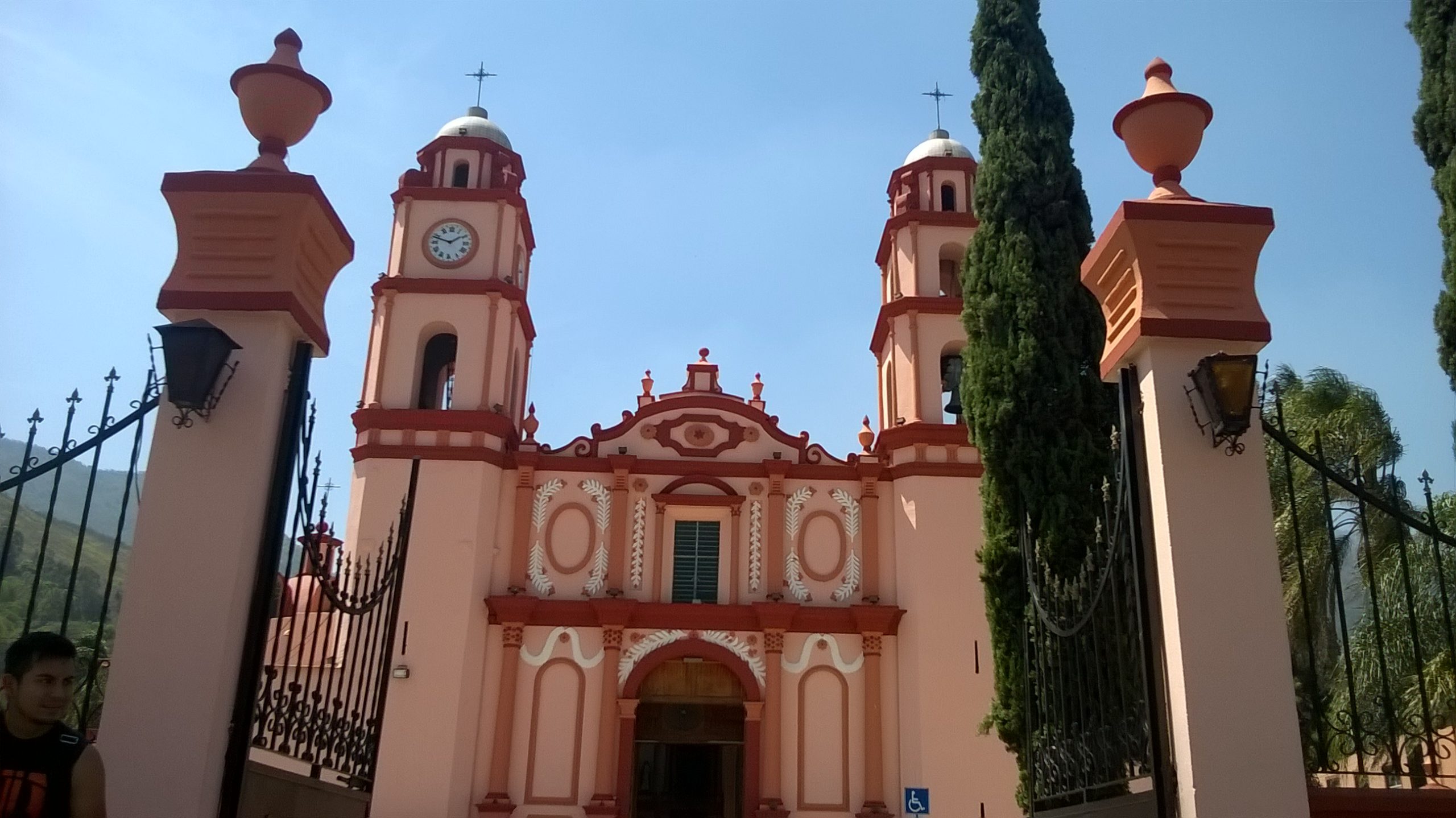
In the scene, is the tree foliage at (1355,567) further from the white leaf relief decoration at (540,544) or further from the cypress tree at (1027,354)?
the white leaf relief decoration at (540,544)

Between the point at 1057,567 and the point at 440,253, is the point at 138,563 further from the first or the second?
the point at 440,253

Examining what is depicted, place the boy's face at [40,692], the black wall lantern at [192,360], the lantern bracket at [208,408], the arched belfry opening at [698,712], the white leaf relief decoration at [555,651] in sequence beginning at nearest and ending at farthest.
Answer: the boy's face at [40,692]
the black wall lantern at [192,360]
the lantern bracket at [208,408]
the white leaf relief decoration at [555,651]
the arched belfry opening at [698,712]

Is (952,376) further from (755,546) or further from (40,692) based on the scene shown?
(40,692)

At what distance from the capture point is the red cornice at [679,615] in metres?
19.5

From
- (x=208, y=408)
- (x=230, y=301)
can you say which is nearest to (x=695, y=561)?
(x=230, y=301)

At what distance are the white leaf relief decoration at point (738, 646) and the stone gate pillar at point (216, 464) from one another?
1446 cm

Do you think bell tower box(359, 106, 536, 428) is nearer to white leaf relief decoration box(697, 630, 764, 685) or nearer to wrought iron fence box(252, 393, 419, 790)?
white leaf relief decoration box(697, 630, 764, 685)

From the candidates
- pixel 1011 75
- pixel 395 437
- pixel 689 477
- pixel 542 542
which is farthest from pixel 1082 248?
pixel 395 437

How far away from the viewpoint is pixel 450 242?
22.0 m

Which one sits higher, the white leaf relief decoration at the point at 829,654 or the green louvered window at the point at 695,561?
the green louvered window at the point at 695,561

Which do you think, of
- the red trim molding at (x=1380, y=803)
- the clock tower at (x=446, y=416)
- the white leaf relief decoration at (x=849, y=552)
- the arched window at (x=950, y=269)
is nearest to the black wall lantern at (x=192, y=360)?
the red trim molding at (x=1380, y=803)

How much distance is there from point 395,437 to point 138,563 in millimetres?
15386

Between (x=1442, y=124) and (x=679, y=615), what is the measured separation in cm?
1395

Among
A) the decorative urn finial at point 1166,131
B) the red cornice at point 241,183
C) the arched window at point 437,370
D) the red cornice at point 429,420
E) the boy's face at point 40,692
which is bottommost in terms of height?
the boy's face at point 40,692
